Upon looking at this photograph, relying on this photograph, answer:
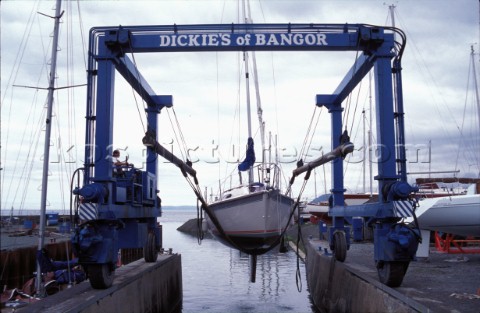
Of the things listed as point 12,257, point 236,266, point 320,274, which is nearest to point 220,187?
point 320,274

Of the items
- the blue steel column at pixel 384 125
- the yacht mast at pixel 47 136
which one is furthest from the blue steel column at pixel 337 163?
the yacht mast at pixel 47 136

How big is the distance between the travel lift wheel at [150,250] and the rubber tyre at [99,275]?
509 cm

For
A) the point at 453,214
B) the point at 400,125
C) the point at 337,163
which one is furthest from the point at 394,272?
the point at 337,163

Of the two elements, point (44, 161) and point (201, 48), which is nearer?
point (201, 48)

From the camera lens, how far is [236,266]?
31.3 m

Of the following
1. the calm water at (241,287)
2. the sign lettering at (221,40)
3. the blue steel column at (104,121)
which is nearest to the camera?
the blue steel column at (104,121)

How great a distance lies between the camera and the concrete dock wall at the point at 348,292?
8.10 meters

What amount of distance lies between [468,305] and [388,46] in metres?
5.89

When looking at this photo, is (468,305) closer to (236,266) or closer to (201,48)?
(201,48)

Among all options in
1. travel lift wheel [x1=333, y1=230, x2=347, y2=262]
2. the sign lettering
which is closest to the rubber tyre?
the sign lettering

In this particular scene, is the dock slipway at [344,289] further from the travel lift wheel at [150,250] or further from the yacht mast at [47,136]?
the yacht mast at [47,136]

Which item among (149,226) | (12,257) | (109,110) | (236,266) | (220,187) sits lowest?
(236,266)

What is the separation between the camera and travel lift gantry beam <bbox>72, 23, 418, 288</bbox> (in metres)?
9.53

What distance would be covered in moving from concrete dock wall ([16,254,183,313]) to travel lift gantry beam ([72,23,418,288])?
514mm
